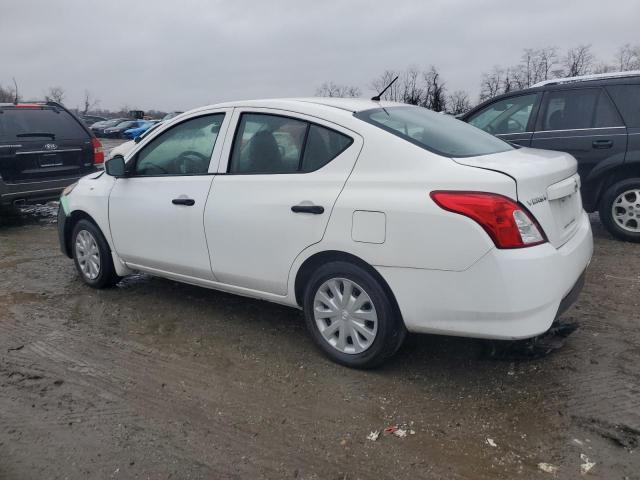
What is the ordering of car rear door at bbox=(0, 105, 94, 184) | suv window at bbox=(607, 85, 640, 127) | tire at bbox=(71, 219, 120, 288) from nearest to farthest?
tire at bbox=(71, 219, 120, 288)
suv window at bbox=(607, 85, 640, 127)
car rear door at bbox=(0, 105, 94, 184)

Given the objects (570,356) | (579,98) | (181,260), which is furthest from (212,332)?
(579,98)

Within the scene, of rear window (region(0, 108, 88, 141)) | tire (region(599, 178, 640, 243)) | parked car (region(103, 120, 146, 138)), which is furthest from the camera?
parked car (region(103, 120, 146, 138))

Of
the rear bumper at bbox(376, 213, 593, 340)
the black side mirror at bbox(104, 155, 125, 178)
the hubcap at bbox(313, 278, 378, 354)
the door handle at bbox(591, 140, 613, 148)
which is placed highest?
the black side mirror at bbox(104, 155, 125, 178)

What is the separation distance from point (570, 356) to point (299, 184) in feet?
6.61

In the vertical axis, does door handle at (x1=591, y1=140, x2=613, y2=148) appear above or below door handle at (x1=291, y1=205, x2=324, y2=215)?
above

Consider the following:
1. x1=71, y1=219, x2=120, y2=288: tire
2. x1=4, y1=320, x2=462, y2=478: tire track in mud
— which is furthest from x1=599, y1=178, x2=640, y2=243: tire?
Result: x1=71, y1=219, x2=120, y2=288: tire

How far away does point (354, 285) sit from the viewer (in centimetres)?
322

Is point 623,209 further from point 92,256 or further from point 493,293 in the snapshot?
point 92,256

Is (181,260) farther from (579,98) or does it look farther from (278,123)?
(579,98)

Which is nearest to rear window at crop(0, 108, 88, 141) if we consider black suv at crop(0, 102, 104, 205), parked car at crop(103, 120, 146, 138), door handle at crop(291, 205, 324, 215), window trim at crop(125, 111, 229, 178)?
black suv at crop(0, 102, 104, 205)

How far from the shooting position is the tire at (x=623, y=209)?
600 cm

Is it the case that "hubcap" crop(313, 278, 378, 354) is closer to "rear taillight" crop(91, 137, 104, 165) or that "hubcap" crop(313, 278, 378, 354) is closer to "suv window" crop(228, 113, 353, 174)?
"suv window" crop(228, 113, 353, 174)

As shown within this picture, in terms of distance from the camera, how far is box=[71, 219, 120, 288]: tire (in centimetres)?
477

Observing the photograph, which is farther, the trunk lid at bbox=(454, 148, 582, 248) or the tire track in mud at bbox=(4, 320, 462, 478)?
the trunk lid at bbox=(454, 148, 582, 248)
